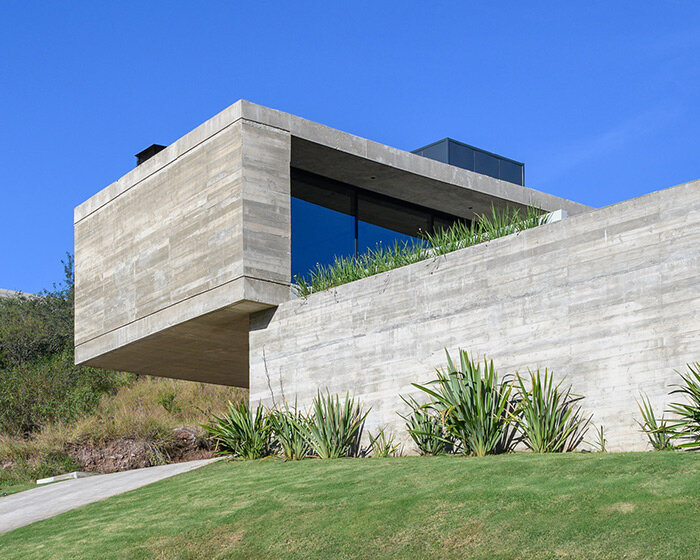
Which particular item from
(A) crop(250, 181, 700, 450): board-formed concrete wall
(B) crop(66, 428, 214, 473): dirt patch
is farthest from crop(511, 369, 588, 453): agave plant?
(B) crop(66, 428, 214, 473): dirt patch

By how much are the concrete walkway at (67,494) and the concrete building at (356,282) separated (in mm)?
2293

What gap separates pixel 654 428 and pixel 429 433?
3.16 metres

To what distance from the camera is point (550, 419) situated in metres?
11.5

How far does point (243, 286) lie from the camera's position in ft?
50.8

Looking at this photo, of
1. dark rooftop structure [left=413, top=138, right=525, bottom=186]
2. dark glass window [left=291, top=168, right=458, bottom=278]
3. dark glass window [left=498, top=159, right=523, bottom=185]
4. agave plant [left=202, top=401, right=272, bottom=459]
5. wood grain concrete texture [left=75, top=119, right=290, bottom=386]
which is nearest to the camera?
agave plant [left=202, top=401, right=272, bottom=459]

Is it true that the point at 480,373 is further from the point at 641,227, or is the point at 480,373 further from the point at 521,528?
the point at 521,528

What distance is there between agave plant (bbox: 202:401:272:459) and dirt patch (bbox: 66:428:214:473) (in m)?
7.51

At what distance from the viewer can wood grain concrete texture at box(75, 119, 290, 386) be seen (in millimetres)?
15891

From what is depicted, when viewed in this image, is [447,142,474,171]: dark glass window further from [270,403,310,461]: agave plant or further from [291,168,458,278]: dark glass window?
[270,403,310,461]: agave plant

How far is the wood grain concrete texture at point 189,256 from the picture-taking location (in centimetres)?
1589

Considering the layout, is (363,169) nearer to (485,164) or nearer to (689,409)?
(485,164)

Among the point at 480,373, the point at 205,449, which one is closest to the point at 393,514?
the point at 480,373

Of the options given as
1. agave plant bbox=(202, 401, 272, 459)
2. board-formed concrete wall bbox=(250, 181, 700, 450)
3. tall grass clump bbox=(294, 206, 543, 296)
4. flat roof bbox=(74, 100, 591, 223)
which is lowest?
agave plant bbox=(202, 401, 272, 459)

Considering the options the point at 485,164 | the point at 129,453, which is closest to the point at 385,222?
the point at 485,164
